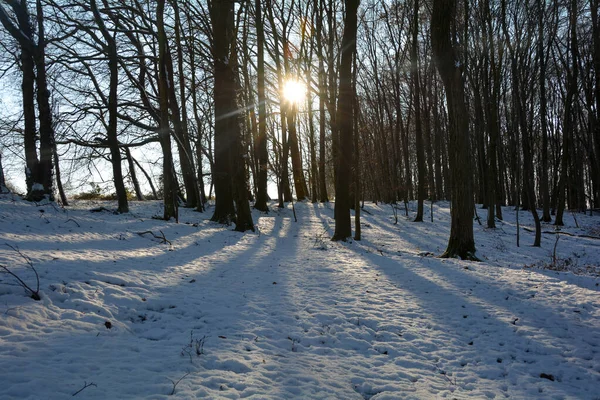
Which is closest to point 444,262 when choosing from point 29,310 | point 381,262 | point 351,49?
point 381,262

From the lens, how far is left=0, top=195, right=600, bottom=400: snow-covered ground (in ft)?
9.77

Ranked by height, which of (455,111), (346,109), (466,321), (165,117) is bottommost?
(466,321)

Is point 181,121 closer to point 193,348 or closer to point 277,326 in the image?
point 277,326

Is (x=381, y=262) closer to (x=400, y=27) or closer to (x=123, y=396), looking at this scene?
(x=123, y=396)

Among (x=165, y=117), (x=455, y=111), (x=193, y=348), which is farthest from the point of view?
(x=165, y=117)

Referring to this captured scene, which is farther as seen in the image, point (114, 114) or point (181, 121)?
point (181, 121)

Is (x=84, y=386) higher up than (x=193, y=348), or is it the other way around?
(x=84, y=386)

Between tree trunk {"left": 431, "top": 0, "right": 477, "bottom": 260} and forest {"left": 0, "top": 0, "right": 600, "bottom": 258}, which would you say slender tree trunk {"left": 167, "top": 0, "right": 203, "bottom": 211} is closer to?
forest {"left": 0, "top": 0, "right": 600, "bottom": 258}

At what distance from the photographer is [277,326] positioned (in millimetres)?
4422

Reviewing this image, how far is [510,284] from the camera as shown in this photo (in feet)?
20.3

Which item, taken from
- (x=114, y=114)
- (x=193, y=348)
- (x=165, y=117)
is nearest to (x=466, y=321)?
(x=193, y=348)

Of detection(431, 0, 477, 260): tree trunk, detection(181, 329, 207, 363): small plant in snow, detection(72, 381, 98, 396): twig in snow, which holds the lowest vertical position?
detection(181, 329, 207, 363): small plant in snow

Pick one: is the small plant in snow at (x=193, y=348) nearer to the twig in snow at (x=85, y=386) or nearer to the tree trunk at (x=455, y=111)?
the twig in snow at (x=85, y=386)

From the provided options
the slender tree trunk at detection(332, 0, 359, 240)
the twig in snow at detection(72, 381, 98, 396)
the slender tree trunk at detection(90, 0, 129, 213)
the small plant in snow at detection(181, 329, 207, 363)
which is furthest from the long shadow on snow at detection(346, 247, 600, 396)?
the slender tree trunk at detection(90, 0, 129, 213)
